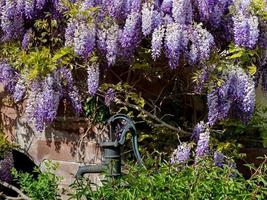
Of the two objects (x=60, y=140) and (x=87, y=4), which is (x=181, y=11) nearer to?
(x=87, y=4)

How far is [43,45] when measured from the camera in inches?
166

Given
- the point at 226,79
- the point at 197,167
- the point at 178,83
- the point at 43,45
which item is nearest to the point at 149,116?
the point at 178,83

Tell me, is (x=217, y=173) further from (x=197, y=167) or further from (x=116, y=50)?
(x=116, y=50)

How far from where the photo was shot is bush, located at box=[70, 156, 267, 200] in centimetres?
239

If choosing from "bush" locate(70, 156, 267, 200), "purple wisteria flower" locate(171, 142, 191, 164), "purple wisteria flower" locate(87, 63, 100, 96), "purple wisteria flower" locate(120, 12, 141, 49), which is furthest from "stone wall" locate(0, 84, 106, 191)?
"bush" locate(70, 156, 267, 200)

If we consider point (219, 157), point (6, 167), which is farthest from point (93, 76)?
point (6, 167)

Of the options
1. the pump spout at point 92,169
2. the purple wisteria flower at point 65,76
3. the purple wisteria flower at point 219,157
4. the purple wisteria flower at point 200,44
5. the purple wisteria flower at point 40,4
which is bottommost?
the purple wisteria flower at point 219,157

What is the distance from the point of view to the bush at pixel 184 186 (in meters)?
2.39

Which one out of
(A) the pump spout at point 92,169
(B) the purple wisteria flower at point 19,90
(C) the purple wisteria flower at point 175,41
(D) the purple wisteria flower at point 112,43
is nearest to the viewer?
(A) the pump spout at point 92,169

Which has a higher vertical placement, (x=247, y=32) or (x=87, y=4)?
(x=87, y=4)

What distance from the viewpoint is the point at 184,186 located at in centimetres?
243

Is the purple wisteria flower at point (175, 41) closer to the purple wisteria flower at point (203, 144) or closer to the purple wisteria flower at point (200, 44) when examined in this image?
the purple wisteria flower at point (200, 44)

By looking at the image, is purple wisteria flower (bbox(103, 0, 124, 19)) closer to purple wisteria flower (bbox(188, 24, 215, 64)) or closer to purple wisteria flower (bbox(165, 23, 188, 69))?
purple wisteria flower (bbox(165, 23, 188, 69))

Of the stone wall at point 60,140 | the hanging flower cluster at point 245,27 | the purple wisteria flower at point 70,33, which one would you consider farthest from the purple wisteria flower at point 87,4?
the hanging flower cluster at point 245,27
